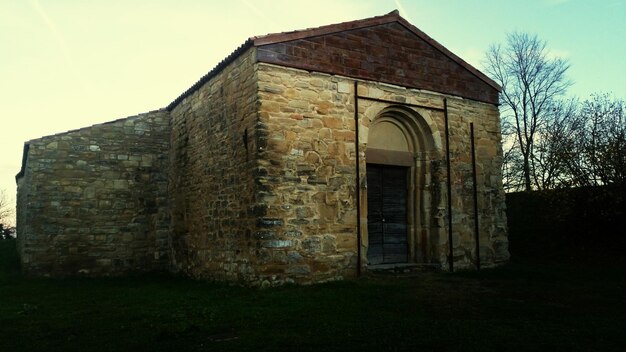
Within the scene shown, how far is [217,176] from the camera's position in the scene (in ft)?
32.1

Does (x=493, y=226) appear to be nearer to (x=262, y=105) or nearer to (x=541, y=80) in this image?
(x=262, y=105)

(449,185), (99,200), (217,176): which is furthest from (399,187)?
(99,200)

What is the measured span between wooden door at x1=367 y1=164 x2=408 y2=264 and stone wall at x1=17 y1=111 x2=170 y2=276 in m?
5.64

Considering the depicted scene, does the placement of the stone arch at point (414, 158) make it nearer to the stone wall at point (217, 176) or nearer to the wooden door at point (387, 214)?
the wooden door at point (387, 214)

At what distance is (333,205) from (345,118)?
170 centimetres

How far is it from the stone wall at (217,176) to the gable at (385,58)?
0.78 metres

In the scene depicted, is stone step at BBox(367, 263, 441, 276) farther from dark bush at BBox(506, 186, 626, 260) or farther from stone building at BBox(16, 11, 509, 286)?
dark bush at BBox(506, 186, 626, 260)

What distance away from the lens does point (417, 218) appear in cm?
1030

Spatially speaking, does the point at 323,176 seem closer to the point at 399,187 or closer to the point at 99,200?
the point at 399,187

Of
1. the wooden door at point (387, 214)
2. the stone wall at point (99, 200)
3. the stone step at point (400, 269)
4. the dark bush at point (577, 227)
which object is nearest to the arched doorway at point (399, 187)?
the wooden door at point (387, 214)

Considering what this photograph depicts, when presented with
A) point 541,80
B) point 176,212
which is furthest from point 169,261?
point 541,80

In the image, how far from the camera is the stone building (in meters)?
8.36

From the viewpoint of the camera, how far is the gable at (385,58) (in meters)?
8.62

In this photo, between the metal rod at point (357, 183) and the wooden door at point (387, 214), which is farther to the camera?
the wooden door at point (387, 214)
